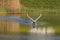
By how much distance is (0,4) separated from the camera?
45.7 m

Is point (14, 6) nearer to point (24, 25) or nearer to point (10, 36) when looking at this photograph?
point (24, 25)

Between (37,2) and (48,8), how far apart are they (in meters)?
2.73

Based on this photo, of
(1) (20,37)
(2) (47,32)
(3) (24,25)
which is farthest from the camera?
(3) (24,25)

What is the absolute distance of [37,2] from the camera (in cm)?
4675

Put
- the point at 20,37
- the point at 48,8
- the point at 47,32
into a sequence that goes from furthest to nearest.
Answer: the point at 48,8
the point at 47,32
the point at 20,37

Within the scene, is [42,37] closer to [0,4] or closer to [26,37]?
[26,37]

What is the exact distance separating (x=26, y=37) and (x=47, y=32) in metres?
2.61

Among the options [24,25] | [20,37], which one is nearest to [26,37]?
[20,37]

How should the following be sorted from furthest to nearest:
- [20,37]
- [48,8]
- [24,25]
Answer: [48,8] → [24,25] → [20,37]

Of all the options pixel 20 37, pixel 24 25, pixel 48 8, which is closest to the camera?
pixel 20 37

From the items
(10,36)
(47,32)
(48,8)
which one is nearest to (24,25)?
(47,32)

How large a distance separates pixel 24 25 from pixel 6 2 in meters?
21.3

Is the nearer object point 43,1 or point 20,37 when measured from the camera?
point 20,37

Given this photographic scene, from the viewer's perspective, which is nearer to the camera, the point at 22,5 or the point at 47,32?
the point at 47,32
